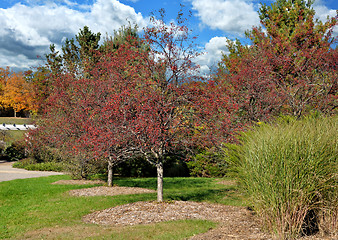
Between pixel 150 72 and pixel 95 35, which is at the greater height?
pixel 95 35

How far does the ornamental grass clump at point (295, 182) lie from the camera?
4.45 m

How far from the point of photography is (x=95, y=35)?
68.9 ft

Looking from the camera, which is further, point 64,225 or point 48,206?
point 48,206

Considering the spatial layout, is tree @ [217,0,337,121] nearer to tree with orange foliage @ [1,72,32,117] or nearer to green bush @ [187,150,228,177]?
green bush @ [187,150,228,177]

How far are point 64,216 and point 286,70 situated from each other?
1144cm

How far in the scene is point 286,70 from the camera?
13.9 metres

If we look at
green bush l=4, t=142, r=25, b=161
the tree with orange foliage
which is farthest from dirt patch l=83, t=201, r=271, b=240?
the tree with orange foliage

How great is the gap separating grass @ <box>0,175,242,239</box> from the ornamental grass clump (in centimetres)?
143

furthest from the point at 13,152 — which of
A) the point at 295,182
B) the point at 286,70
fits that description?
the point at 295,182

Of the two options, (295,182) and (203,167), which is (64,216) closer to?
(295,182)

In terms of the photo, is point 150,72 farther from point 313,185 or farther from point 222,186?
point 222,186

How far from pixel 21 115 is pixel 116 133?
5621cm

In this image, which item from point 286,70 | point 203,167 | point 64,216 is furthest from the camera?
point 203,167

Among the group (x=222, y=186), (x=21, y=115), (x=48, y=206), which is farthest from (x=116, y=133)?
(x=21, y=115)
